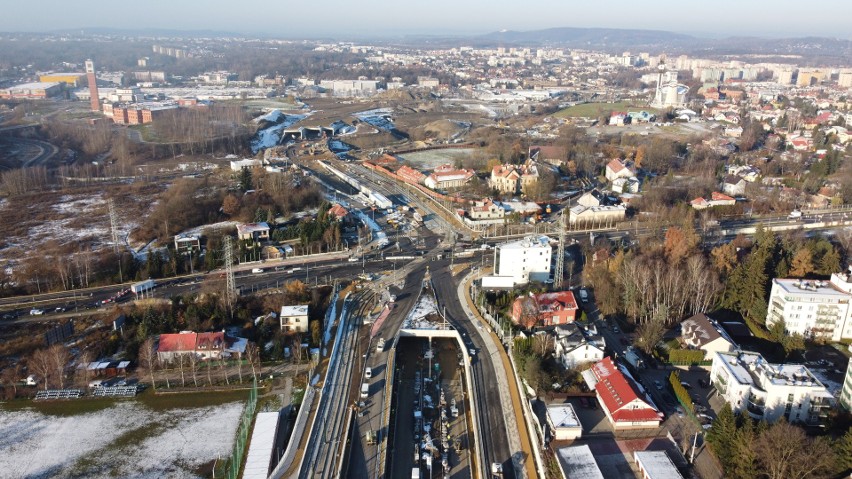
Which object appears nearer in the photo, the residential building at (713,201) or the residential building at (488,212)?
the residential building at (488,212)

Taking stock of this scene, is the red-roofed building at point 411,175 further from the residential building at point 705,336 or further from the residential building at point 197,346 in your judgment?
the residential building at point 705,336

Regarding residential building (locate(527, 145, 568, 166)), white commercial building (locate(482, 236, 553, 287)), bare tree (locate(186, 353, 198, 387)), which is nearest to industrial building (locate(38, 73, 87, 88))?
residential building (locate(527, 145, 568, 166))

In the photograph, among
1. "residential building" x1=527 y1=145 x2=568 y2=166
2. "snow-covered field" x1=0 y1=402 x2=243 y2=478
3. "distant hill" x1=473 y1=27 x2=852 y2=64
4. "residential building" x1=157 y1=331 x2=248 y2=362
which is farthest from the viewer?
"distant hill" x1=473 y1=27 x2=852 y2=64

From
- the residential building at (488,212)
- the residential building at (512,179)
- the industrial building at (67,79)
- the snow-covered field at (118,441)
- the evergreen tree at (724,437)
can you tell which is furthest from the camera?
the industrial building at (67,79)

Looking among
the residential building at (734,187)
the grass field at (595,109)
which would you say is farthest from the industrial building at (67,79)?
the residential building at (734,187)

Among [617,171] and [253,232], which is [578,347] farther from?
[617,171]

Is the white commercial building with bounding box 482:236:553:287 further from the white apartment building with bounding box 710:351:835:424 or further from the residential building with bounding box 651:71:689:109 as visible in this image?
the residential building with bounding box 651:71:689:109

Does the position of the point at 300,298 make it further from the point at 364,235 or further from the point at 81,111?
the point at 81,111
